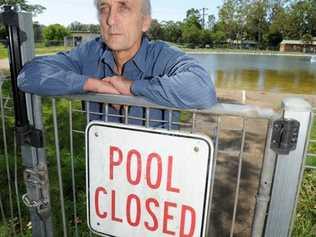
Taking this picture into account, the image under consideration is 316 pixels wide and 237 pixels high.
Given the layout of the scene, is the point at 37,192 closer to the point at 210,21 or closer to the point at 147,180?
the point at 147,180

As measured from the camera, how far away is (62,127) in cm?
595

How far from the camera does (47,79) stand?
169 cm

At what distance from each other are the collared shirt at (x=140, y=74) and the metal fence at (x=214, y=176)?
65 millimetres

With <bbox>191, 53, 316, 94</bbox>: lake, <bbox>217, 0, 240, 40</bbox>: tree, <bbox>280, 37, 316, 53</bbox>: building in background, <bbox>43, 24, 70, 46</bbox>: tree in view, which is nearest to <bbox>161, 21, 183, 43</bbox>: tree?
<bbox>217, 0, 240, 40</bbox>: tree

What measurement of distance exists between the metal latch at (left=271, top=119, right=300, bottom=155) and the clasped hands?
0.68 m

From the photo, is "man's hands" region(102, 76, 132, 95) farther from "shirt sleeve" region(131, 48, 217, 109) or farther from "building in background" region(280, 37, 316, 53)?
"building in background" region(280, 37, 316, 53)

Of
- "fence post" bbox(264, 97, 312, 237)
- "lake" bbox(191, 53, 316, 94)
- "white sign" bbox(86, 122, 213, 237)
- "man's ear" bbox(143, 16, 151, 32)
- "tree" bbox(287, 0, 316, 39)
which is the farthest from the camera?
"tree" bbox(287, 0, 316, 39)

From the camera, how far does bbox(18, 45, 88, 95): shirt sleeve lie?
1.65 metres

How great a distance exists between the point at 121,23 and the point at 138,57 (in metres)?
0.21

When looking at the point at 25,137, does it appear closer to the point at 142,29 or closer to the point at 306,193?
the point at 142,29

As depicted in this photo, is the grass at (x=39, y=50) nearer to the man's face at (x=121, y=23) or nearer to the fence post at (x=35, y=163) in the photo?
the fence post at (x=35, y=163)

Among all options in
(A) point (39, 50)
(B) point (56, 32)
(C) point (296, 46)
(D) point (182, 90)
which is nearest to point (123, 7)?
(D) point (182, 90)

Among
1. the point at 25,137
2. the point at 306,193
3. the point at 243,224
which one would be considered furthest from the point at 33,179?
the point at 306,193

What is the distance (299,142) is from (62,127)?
5.10 meters
